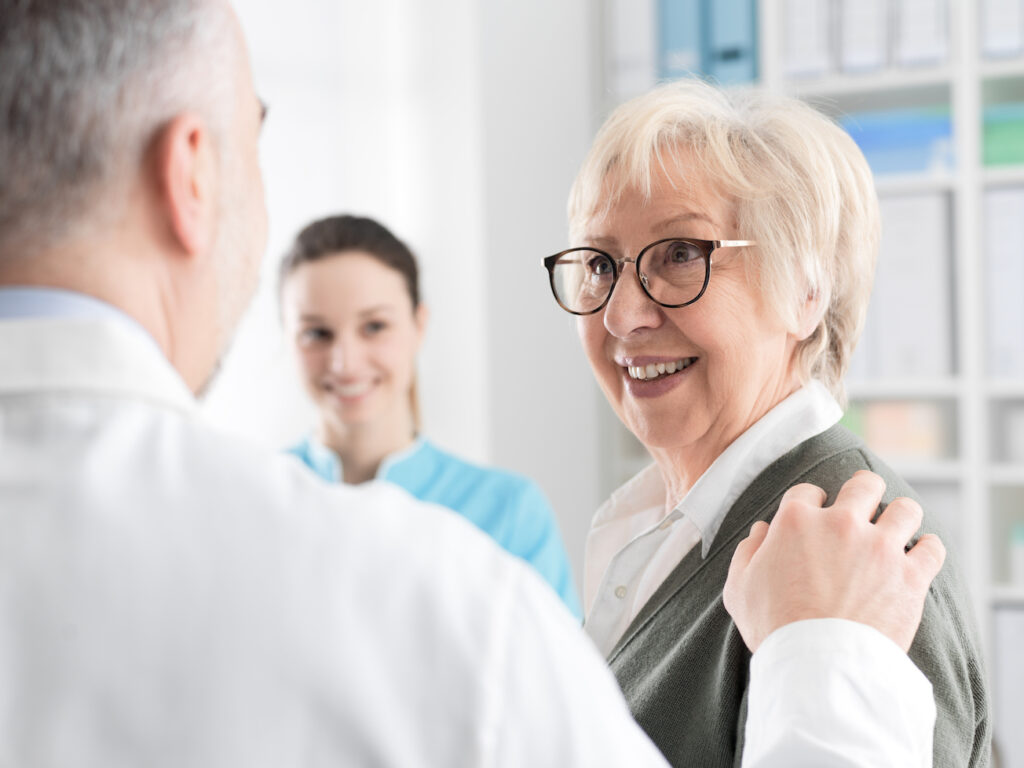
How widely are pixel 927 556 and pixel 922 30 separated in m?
2.26

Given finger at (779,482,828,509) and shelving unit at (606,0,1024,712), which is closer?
finger at (779,482,828,509)

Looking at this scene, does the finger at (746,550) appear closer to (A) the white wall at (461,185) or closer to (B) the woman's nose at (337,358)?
(B) the woman's nose at (337,358)

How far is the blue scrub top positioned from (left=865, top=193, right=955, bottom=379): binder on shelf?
1090 mm

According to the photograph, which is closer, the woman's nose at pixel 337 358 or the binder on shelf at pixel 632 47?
the woman's nose at pixel 337 358

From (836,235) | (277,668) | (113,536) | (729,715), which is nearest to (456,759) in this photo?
(277,668)

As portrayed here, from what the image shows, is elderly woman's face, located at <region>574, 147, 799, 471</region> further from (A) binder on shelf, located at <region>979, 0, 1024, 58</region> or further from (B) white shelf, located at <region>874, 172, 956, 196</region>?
(A) binder on shelf, located at <region>979, 0, 1024, 58</region>

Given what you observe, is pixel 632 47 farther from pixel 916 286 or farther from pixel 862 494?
pixel 862 494

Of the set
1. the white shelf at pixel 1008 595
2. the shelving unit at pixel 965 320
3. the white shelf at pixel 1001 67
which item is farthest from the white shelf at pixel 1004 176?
the white shelf at pixel 1008 595

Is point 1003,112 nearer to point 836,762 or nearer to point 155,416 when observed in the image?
point 836,762

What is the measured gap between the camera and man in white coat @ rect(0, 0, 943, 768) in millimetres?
482

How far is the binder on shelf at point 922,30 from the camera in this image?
264 cm

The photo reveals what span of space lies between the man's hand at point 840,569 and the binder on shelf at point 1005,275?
2.01 m

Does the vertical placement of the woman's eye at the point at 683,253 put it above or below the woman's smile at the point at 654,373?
above

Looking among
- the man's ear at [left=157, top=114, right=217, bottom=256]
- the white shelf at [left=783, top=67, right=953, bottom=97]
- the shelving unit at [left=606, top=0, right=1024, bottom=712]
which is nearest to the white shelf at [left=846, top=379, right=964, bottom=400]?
the shelving unit at [left=606, top=0, right=1024, bottom=712]
